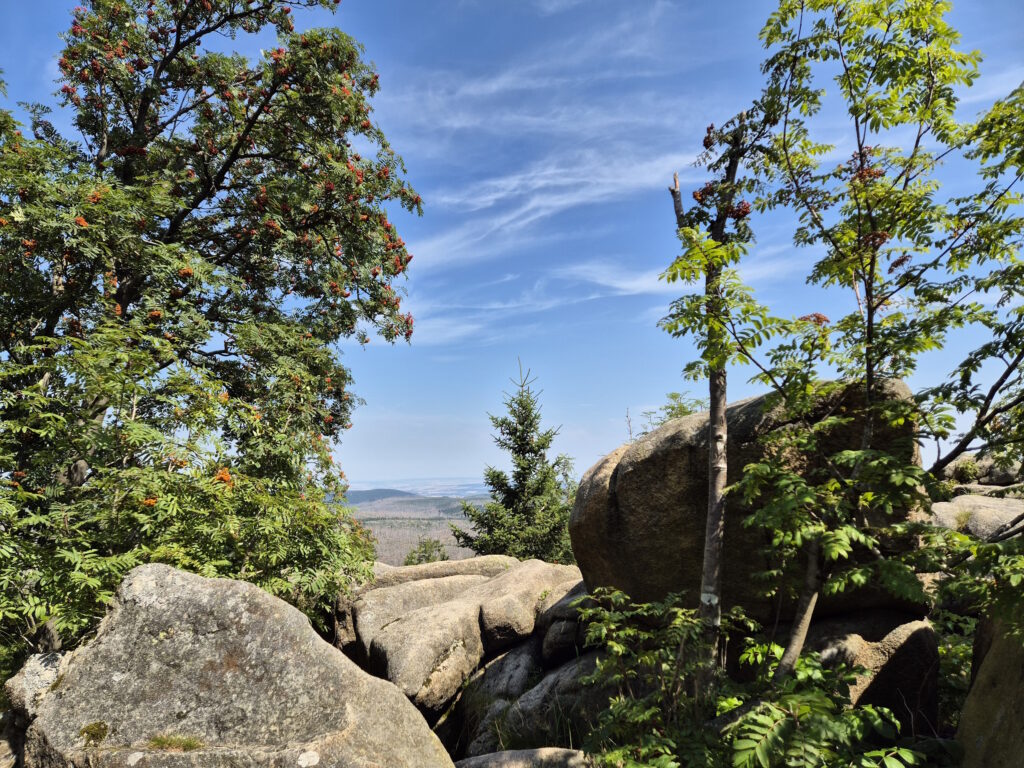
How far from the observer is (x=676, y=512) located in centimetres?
715

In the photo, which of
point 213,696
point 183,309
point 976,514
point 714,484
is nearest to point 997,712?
point 714,484

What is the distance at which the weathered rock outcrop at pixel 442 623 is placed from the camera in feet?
31.4

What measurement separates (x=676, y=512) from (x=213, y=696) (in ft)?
19.1

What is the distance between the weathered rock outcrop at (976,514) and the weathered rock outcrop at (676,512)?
271 inches

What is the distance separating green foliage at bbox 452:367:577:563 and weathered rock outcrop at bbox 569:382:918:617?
1188 centimetres

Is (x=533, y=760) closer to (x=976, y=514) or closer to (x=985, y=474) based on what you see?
(x=976, y=514)

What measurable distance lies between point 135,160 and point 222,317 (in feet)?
15.4

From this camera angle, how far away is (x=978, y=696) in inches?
168

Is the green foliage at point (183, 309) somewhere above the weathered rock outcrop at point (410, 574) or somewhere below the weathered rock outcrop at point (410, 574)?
above

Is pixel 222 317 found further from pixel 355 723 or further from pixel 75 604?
pixel 355 723

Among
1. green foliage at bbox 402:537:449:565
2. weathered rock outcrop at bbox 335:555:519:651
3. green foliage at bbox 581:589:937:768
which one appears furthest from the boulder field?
green foliage at bbox 402:537:449:565

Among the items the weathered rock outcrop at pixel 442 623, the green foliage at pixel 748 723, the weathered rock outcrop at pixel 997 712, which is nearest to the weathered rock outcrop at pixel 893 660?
the green foliage at pixel 748 723

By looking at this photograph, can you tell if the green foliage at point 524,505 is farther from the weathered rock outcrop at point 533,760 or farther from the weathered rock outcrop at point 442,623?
the weathered rock outcrop at point 533,760

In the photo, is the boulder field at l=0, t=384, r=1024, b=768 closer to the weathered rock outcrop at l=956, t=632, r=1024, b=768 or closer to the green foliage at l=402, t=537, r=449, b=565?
the weathered rock outcrop at l=956, t=632, r=1024, b=768
